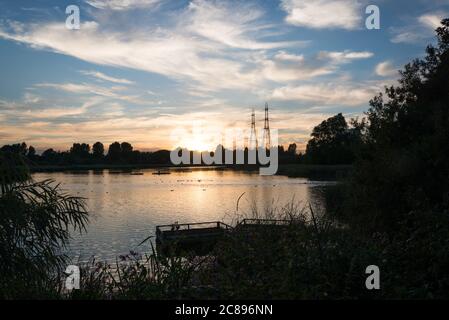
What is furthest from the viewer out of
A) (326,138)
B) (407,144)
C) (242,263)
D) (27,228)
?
(326,138)

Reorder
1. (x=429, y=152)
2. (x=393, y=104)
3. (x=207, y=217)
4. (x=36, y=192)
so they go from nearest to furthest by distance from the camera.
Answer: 1. (x=36, y=192)
2. (x=429, y=152)
3. (x=393, y=104)
4. (x=207, y=217)

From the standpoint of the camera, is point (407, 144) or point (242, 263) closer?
point (242, 263)

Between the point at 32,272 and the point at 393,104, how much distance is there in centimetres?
2031

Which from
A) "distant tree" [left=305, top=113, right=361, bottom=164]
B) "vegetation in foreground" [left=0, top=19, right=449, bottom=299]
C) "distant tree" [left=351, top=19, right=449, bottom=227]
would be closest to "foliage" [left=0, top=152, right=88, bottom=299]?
"vegetation in foreground" [left=0, top=19, right=449, bottom=299]

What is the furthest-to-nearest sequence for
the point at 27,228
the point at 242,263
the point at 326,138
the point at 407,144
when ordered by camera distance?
the point at 326,138 < the point at 407,144 < the point at 242,263 < the point at 27,228

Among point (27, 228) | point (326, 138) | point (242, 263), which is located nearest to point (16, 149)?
point (27, 228)

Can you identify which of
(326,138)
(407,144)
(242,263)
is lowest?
(242,263)

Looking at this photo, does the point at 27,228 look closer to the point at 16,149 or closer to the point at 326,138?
the point at 16,149

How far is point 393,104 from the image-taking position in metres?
22.0

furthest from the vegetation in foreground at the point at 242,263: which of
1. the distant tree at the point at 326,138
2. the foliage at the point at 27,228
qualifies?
the distant tree at the point at 326,138

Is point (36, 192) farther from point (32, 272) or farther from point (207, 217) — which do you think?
point (207, 217)

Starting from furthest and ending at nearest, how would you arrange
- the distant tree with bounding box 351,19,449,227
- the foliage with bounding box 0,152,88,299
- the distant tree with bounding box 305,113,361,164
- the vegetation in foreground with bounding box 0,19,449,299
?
the distant tree with bounding box 305,113,361,164 < the distant tree with bounding box 351,19,449,227 < the foliage with bounding box 0,152,88,299 < the vegetation in foreground with bounding box 0,19,449,299

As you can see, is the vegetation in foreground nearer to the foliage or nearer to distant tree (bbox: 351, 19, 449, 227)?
the foliage
